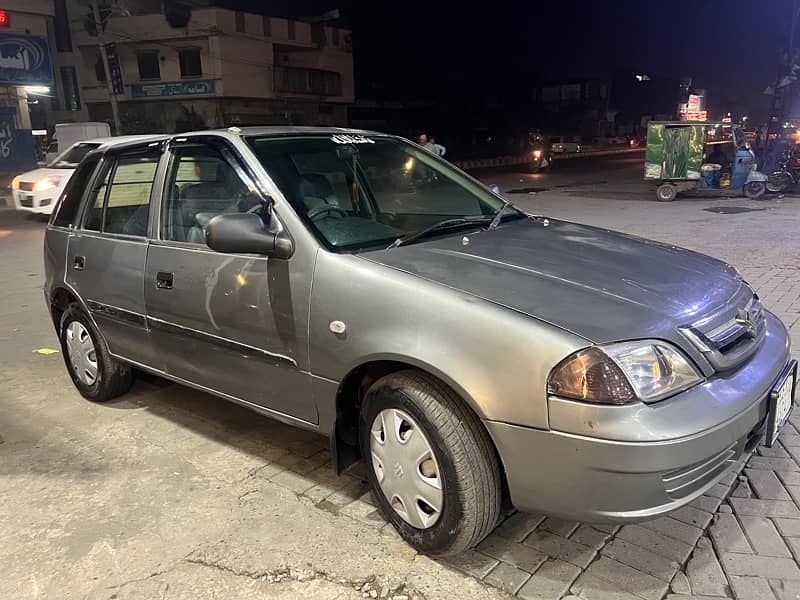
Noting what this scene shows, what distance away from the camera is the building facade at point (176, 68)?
3494 cm

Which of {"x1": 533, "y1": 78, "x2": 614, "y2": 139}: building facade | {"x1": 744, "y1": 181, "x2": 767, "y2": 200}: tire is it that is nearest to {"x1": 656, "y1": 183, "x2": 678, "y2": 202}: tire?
{"x1": 744, "y1": 181, "x2": 767, "y2": 200}: tire

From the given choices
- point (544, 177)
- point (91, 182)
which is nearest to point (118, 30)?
point (544, 177)

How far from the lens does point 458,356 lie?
2.32 metres

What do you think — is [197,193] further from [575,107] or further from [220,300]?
[575,107]

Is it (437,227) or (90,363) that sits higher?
(437,227)

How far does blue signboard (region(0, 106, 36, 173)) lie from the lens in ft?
70.7

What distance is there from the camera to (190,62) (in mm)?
35844

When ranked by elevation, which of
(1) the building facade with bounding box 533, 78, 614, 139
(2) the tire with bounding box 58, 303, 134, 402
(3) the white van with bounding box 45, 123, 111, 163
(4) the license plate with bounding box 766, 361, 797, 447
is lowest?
(2) the tire with bounding box 58, 303, 134, 402

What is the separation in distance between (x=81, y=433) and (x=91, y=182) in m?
1.59

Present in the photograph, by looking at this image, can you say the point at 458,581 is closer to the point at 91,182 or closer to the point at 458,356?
the point at 458,356

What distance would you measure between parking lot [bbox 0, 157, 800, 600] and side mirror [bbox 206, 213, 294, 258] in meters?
1.23

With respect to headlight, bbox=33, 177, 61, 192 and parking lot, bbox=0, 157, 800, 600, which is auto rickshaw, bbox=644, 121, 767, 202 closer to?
parking lot, bbox=0, 157, 800, 600

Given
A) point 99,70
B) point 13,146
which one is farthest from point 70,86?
point 13,146

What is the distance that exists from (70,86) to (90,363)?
128 ft
